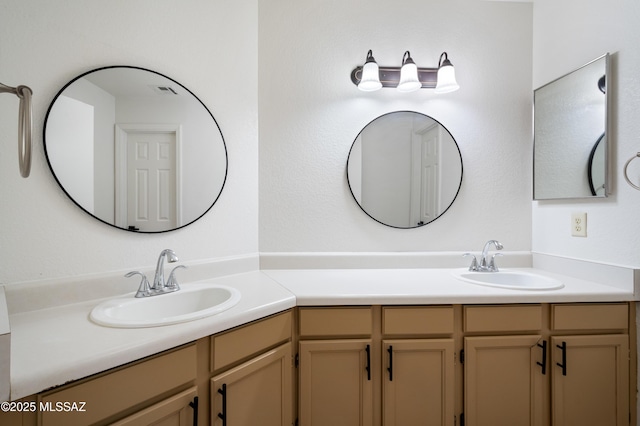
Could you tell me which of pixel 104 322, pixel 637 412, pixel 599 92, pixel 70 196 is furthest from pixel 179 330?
pixel 599 92

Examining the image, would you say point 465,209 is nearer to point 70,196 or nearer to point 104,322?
point 104,322

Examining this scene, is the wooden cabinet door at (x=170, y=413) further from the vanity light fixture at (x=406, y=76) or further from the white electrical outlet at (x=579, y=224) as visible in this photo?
the white electrical outlet at (x=579, y=224)

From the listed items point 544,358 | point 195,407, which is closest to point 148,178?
point 195,407

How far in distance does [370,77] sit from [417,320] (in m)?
1.35

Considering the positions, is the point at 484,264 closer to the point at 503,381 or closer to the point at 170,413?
the point at 503,381

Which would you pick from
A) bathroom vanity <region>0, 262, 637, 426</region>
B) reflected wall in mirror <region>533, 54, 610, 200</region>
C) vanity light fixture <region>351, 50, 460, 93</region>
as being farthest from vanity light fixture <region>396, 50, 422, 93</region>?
bathroom vanity <region>0, 262, 637, 426</region>

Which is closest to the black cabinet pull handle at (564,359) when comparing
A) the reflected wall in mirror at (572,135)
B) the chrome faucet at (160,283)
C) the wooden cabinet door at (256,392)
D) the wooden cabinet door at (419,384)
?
the wooden cabinet door at (419,384)

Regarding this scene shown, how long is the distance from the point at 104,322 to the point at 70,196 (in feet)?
1.82

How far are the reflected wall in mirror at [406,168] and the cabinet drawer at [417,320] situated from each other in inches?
25.1

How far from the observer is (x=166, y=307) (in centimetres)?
121

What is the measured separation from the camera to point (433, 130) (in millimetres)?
1778

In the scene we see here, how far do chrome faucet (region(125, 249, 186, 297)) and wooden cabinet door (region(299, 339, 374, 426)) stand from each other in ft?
2.13

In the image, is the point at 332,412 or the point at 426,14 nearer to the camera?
the point at 332,412

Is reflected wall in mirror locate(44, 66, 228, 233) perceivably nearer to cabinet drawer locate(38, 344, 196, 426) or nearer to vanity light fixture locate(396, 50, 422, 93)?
cabinet drawer locate(38, 344, 196, 426)
